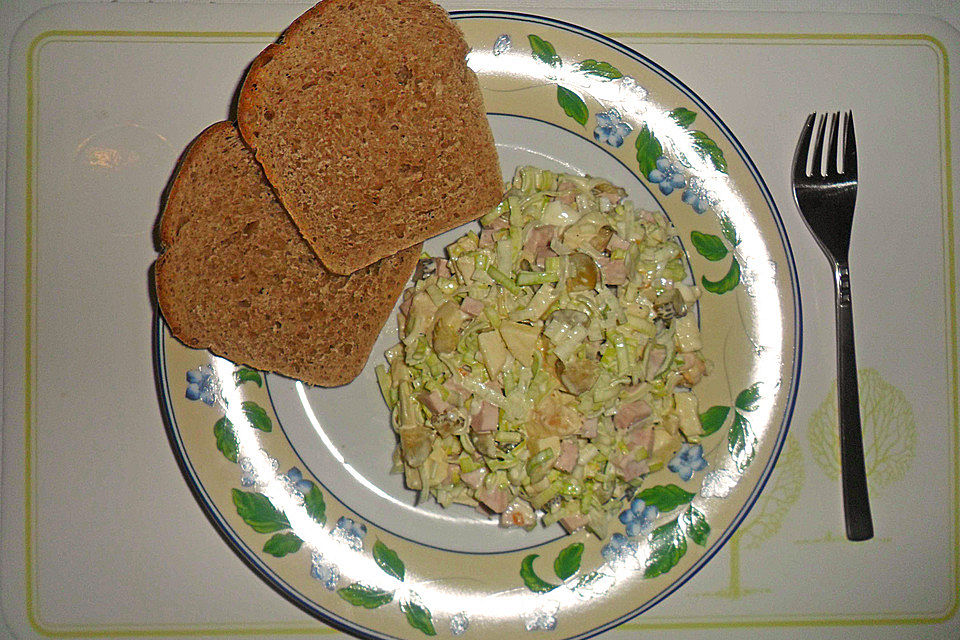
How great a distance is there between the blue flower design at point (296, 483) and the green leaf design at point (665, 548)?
104 cm

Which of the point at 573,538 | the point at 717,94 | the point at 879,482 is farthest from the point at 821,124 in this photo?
the point at 573,538

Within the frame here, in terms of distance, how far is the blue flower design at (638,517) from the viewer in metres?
1.74

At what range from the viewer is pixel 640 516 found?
1748 mm

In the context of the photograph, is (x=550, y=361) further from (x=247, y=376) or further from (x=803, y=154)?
(x=803, y=154)

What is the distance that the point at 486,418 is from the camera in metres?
1.59

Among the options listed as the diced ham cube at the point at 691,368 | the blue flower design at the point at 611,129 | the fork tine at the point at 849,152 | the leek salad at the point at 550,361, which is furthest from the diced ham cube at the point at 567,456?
the fork tine at the point at 849,152

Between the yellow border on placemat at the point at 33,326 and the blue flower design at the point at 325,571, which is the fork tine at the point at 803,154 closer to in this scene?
the yellow border on placemat at the point at 33,326

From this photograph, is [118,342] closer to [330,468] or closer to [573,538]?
[330,468]

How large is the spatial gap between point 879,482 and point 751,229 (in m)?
0.92

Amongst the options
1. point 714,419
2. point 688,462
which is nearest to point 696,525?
point 688,462

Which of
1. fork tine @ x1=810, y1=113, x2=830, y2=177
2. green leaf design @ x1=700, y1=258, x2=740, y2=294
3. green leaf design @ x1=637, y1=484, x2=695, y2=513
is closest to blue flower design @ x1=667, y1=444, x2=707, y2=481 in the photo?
green leaf design @ x1=637, y1=484, x2=695, y2=513

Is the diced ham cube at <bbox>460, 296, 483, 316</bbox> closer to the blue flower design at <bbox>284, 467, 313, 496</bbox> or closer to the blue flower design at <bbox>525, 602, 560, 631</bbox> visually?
the blue flower design at <bbox>284, 467, 313, 496</bbox>

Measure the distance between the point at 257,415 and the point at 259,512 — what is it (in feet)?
0.92

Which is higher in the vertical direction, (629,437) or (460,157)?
(460,157)
